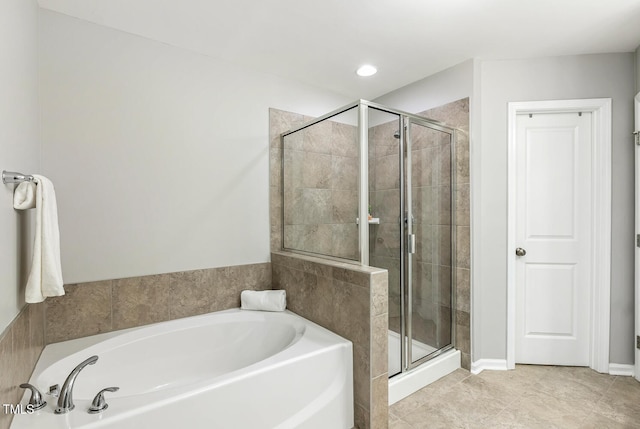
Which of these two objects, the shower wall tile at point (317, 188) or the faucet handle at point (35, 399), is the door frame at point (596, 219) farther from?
the faucet handle at point (35, 399)

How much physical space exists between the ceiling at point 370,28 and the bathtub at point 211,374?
1.94 m

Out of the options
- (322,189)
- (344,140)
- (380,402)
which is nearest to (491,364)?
(380,402)

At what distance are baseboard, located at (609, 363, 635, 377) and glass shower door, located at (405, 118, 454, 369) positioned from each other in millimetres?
1147

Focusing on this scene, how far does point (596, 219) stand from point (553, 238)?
30 centimetres

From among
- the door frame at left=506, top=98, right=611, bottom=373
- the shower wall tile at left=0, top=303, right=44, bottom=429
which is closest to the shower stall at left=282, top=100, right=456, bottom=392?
the door frame at left=506, top=98, right=611, bottom=373

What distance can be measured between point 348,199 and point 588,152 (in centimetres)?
192

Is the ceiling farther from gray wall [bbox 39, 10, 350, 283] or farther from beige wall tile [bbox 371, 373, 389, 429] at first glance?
beige wall tile [bbox 371, 373, 389, 429]

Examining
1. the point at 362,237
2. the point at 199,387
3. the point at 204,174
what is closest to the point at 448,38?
the point at 362,237

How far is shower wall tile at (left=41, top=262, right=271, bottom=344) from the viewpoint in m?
1.88

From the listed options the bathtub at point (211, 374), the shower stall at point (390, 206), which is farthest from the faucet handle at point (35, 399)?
the shower stall at point (390, 206)

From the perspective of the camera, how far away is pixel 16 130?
1337mm

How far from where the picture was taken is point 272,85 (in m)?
2.70

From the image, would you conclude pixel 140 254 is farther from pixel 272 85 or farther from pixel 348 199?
pixel 272 85

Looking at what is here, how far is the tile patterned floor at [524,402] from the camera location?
1845 mm
